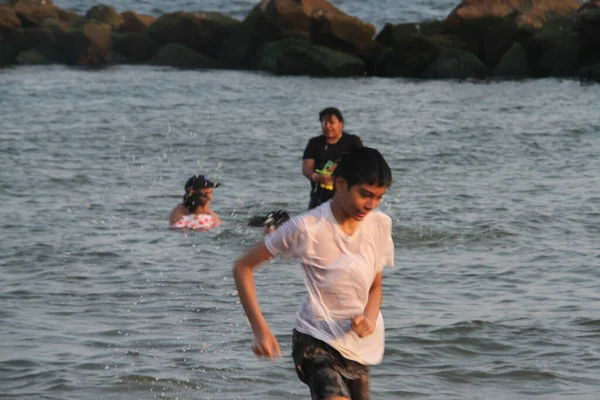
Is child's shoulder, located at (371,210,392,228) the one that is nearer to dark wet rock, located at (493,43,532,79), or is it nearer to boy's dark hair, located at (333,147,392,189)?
boy's dark hair, located at (333,147,392,189)

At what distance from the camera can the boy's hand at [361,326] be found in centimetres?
498

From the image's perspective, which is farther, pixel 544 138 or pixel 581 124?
pixel 581 124

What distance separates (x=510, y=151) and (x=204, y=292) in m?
11.8

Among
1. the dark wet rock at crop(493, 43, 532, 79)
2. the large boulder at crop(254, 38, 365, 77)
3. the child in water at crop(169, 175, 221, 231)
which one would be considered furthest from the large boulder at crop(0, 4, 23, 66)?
the child in water at crop(169, 175, 221, 231)

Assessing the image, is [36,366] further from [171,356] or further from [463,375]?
[463,375]

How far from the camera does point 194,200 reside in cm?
1395

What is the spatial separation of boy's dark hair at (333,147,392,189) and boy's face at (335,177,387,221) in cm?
2

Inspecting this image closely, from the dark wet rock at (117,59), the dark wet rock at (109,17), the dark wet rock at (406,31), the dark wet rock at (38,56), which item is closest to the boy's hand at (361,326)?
the dark wet rock at (406,31)

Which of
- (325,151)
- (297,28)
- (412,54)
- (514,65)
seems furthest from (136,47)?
(325,151)

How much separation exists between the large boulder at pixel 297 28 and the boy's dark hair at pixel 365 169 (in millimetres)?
32930

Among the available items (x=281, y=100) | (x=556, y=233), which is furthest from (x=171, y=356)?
(x=281, y=100)

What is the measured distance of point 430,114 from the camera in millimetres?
27609

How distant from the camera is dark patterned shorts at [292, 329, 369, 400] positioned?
199 inches

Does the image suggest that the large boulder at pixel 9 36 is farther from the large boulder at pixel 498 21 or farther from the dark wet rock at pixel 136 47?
the large boulder at pixel 498 21
